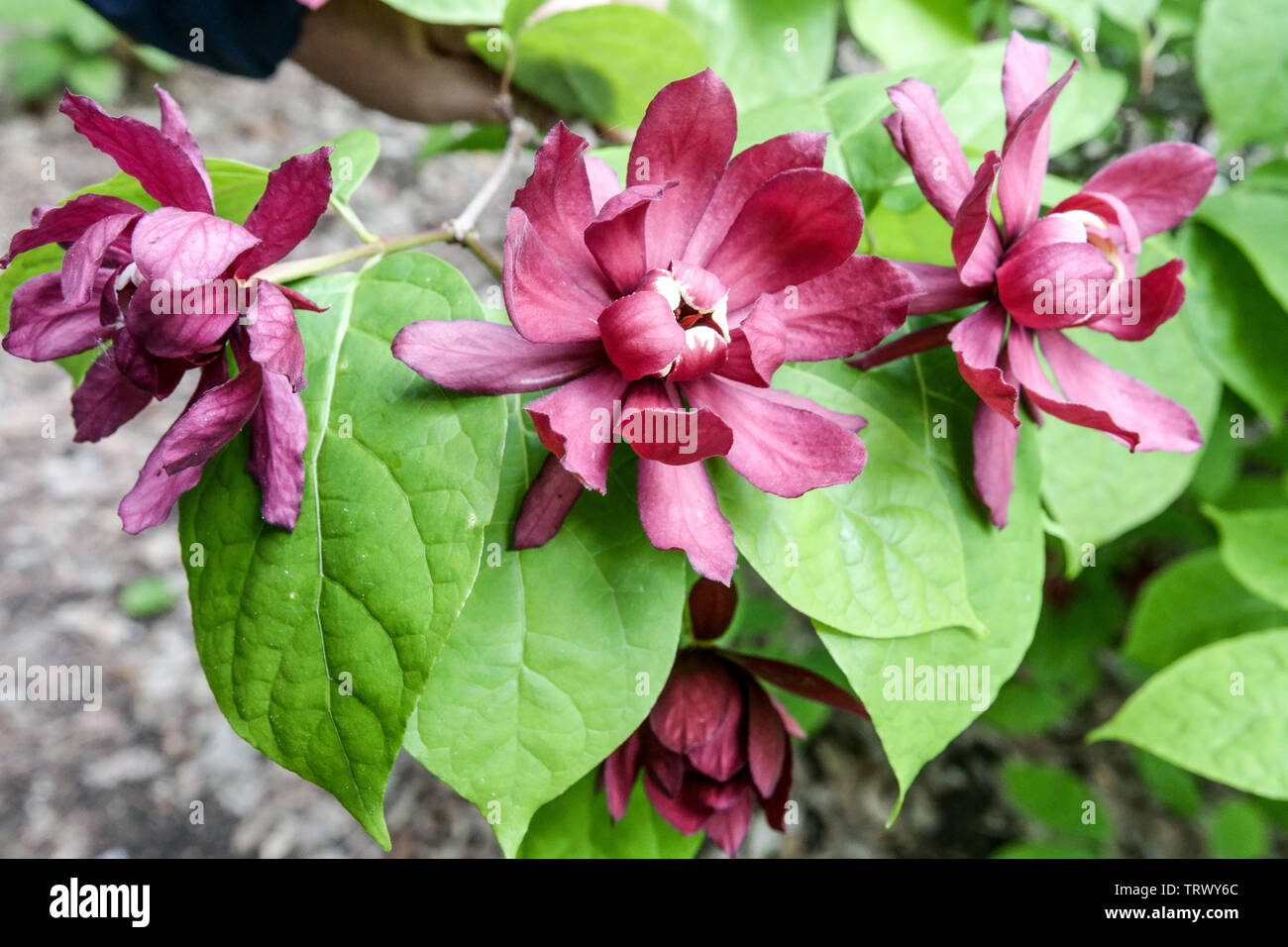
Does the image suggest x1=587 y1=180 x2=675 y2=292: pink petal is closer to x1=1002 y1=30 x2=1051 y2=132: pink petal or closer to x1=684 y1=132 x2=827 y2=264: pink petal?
x1=684 y1=132 x2=827 y2=264: pink petal

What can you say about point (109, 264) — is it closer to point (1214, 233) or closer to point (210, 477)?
point (210, 477)

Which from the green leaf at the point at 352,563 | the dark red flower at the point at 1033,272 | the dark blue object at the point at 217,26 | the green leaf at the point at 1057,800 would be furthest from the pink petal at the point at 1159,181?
the green leaf at the point at 1057,800

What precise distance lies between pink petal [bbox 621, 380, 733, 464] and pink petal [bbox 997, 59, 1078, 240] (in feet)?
0.84

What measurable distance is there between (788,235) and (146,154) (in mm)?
343

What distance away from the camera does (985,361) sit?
563 mm

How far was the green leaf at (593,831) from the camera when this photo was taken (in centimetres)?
79

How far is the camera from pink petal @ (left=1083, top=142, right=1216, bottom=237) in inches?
24.9

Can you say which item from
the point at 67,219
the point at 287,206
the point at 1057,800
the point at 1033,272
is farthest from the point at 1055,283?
the point at 1057,800

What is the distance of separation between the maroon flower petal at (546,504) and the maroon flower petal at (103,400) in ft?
0.79

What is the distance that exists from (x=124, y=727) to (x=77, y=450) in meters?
0.75

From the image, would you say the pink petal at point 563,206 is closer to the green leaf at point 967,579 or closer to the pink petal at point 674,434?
the pink petal at point 674,434

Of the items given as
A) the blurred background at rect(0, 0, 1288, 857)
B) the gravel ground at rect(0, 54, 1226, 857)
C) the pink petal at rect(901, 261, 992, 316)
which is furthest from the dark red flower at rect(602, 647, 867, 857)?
the gravel ground at rect(0, 54, 1226, 857)

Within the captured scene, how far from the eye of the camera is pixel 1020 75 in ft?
1.93
